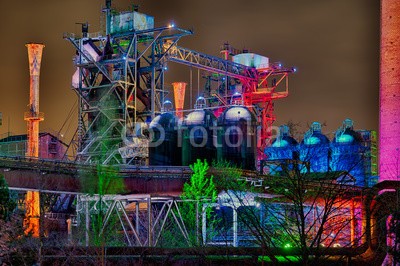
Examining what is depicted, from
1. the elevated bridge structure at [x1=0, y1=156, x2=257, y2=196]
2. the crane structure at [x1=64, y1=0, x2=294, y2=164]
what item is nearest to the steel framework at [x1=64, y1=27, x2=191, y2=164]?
the crane structure at [x1=64, y1=0, x2=294, y2=164]

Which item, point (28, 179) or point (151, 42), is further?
point (151, 42)

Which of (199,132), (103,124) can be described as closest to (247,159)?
(199,132)

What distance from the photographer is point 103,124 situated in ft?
273

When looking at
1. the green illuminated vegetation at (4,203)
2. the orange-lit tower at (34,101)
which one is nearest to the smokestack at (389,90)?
the orange-lit tower at (34,101)

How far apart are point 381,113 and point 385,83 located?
249 centimetres

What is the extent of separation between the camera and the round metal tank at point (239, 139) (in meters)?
80.0

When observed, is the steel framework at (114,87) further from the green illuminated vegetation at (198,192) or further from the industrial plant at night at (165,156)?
the green illuminated vegetation at (198,192)

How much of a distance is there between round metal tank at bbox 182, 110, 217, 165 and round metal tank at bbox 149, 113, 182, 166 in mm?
1134

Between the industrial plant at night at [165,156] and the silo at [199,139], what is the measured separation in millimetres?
105

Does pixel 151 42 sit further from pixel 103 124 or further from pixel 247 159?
pixel 247 159

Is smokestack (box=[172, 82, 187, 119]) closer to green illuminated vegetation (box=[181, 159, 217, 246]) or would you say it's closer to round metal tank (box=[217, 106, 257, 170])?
round metal tank (box=[217, 106, 257, 170])

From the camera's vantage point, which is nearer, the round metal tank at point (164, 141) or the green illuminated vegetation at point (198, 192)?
the green illuminated vegetation at point (198, 192)

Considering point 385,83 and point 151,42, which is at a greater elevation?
point 151,42

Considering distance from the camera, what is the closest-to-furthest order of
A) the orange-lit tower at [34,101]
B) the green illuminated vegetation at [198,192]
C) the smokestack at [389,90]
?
the green illuminated vegetation at [198,192], the smokestack at [389,90], the orange-lit tower at [34,101]
